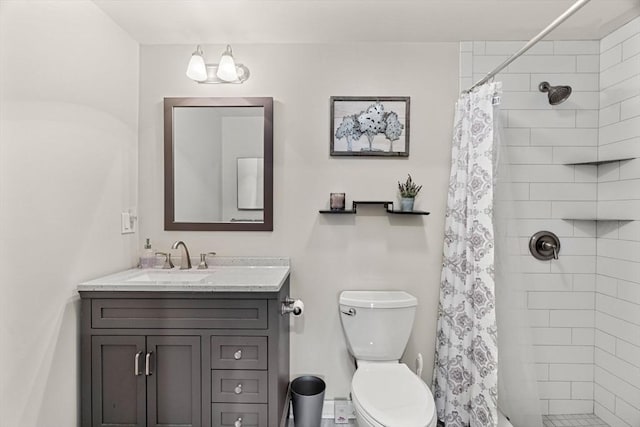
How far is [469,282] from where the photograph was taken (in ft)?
6.13

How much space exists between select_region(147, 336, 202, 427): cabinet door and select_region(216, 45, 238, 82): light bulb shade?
4.65 feet

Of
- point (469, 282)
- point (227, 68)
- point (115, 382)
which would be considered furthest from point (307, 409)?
point (227, 68)

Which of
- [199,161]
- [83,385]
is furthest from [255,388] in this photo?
[199,161]

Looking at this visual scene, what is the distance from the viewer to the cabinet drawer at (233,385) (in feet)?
5.28

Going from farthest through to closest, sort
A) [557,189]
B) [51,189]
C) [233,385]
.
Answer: [557,189], [233,385], [51,189]

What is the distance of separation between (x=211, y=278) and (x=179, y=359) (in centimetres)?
39

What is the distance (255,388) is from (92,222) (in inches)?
44.8

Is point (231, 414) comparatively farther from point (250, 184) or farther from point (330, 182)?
point (330, 182)

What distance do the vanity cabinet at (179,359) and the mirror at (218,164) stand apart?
0.66 m

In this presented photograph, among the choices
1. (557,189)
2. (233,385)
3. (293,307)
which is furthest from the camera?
(557,189)

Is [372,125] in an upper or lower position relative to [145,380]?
upper

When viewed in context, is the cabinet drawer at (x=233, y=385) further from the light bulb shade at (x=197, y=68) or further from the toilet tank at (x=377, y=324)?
the light bulb shade at (x=197, y=68)

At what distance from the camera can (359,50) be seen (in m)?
2.18

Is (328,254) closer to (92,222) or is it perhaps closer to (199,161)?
(199,161)
